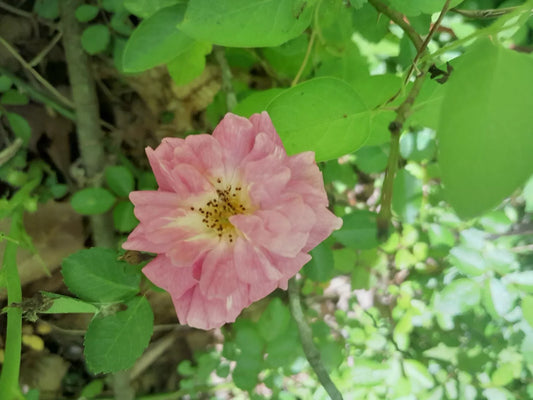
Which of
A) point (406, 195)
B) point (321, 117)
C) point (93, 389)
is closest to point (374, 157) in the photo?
point (406, 195)

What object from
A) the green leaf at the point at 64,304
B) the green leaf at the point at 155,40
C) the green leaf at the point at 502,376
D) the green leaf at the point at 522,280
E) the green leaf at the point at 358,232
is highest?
the green leaf at the point at 155,40

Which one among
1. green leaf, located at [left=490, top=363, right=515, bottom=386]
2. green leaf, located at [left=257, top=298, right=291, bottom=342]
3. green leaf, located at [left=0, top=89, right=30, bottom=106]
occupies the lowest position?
green leaf, located at [left=490, top=363, right=515, bottom=386]

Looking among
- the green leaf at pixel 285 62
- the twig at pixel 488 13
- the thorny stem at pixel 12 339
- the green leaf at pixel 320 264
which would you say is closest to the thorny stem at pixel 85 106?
the thorny stem at pixel 12 339

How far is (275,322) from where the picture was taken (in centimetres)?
78

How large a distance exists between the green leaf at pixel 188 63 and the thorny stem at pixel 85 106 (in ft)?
0.91

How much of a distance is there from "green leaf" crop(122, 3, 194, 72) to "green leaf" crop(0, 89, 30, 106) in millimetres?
424

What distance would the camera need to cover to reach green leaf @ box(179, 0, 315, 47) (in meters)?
0.45

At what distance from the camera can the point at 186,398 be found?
1115 mm

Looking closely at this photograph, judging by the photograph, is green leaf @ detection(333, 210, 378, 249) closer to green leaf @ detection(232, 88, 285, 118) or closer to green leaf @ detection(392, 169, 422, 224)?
green leaf @ detection(392, 169, 422, 224)

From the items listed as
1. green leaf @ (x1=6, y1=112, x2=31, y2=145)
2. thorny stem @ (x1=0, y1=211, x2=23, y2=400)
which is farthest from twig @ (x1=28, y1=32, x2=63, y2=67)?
thorny stem @ (x1=0, y1=211, x2=23, y2=400)

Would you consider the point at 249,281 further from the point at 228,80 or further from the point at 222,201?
the point at 228,80

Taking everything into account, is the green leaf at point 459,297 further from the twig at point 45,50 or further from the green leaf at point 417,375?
the twig at point 45,50

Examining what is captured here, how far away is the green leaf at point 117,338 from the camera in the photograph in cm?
56

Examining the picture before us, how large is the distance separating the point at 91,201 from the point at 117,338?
0.32m
